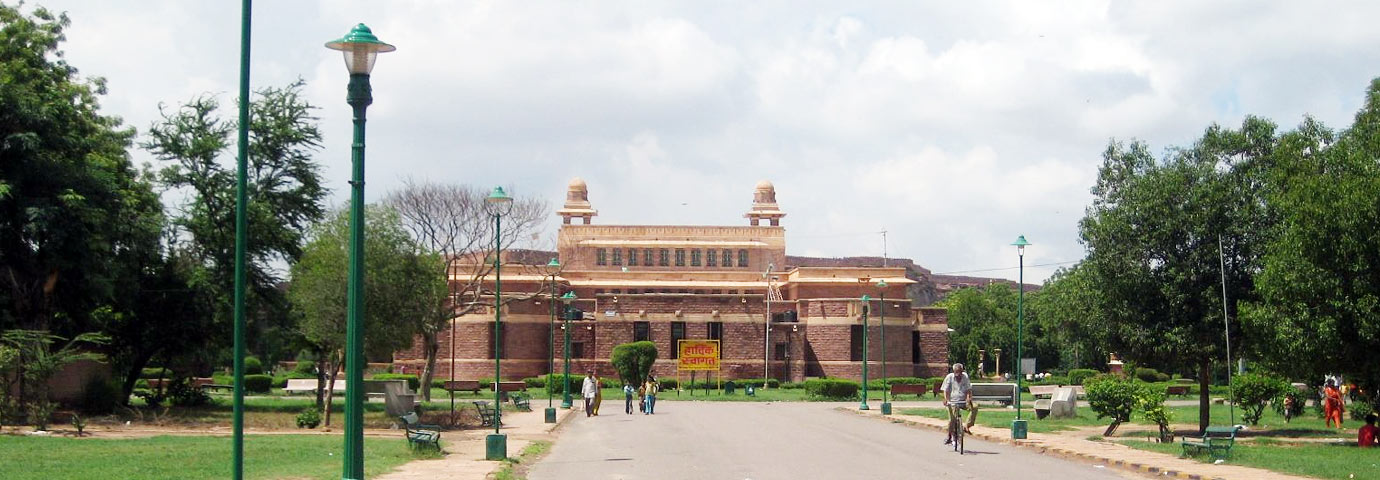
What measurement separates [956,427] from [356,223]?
42.8ft

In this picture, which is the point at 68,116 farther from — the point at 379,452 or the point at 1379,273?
the point at 1379,273

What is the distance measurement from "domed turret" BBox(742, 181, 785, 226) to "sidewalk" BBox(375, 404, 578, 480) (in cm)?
5970

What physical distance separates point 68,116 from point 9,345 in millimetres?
6180

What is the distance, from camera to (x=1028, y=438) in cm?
2617

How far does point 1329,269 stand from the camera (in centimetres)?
2312

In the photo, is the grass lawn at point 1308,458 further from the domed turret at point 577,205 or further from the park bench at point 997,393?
the domed turret at point 577,205

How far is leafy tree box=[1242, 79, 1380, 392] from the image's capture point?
22484 mm

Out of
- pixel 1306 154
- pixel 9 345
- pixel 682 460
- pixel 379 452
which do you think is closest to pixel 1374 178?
pixel 1306 154

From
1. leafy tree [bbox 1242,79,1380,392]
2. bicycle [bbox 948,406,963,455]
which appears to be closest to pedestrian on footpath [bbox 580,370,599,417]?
bicycle [bbox 948,406,963,455]

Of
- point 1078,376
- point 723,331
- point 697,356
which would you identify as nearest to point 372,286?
point 697,356

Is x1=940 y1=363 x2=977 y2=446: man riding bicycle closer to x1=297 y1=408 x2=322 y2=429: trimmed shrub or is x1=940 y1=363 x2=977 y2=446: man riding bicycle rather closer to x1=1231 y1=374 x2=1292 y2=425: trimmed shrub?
x1=1231 y1=374 x2=1292 y2=425: trimmed shrub

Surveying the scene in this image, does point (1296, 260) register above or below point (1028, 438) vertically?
above

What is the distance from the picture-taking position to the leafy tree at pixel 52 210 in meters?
29.3

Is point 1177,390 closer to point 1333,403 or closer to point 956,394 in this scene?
point 1333,403
